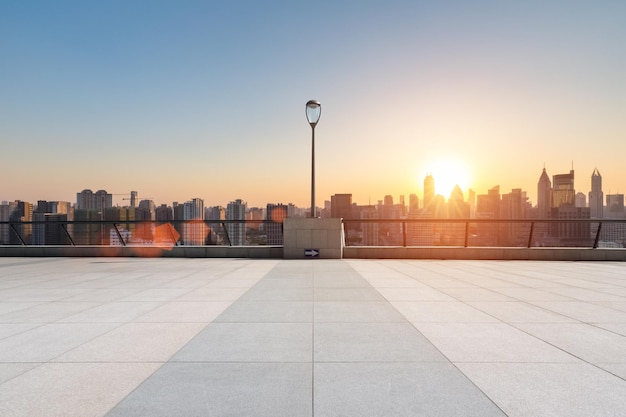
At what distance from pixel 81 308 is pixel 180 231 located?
32.1ft

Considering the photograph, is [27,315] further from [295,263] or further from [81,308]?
[295,263]

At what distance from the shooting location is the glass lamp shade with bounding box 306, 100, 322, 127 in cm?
1538

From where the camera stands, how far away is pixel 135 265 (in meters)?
13.4

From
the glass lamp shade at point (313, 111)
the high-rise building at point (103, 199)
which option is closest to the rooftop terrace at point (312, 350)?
the glass lamp shade at point (313, 111)

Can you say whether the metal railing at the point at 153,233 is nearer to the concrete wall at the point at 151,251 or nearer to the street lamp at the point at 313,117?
the concrete wall at the point at 151,251

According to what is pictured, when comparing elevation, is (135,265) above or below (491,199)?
below

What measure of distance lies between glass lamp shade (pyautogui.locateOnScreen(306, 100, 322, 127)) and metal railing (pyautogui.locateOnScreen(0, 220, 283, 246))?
4.34 m

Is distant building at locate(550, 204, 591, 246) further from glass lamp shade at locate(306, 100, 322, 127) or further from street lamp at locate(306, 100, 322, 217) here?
glass lamp shade at locate(306, 100, 322, 127)

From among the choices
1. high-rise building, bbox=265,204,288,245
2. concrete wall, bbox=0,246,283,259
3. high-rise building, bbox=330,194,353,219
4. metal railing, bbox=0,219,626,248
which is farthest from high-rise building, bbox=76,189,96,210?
high-rise building, bbox=265,204,288,245

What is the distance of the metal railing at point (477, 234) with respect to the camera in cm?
1588

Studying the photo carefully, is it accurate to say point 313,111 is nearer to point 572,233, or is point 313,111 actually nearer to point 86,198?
point 572,233

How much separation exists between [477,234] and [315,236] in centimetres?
659

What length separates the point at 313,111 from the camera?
1550 centimetres

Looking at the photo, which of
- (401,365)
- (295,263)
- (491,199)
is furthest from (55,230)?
(491,199)
